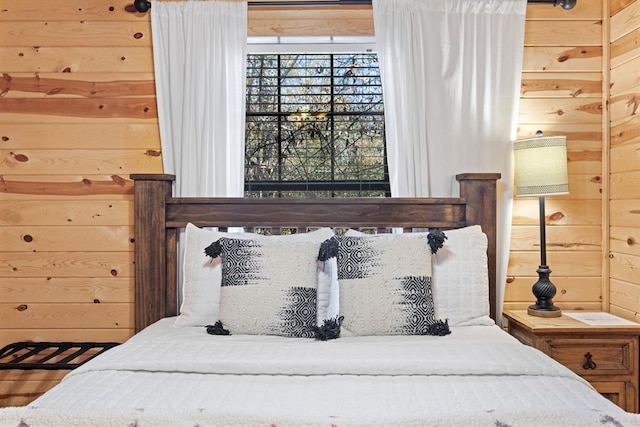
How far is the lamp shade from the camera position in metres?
2.28

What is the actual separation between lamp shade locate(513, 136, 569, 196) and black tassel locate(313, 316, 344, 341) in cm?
108

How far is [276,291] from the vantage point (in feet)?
6.47

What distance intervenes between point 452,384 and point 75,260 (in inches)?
77.2

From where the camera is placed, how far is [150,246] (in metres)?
2.40

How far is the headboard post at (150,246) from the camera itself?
7.83 ft

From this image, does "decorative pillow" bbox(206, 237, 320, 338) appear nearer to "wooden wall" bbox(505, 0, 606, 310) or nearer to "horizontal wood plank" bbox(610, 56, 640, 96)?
"wooden wall" bbox(505, 0, 606, 310)

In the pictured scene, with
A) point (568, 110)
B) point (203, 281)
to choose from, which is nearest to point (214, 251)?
point (203, 281)

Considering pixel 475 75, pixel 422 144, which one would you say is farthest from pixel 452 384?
pixel 475 75

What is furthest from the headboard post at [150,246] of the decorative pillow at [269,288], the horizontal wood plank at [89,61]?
the horizontal wood plank at [89,61]

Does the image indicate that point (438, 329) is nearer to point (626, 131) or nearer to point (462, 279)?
point (462, 279)

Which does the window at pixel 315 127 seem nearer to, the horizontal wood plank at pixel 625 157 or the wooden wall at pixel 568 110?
the wooden wall at pixel 568 110

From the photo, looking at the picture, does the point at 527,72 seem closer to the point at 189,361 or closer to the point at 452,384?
the point at 452,384

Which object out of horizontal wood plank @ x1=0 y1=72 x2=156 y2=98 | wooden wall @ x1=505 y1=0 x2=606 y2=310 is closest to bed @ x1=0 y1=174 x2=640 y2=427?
wooden wall @ x1=505 y1=0 x2=606 y2=310

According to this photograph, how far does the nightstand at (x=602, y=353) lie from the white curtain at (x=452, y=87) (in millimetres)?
428
